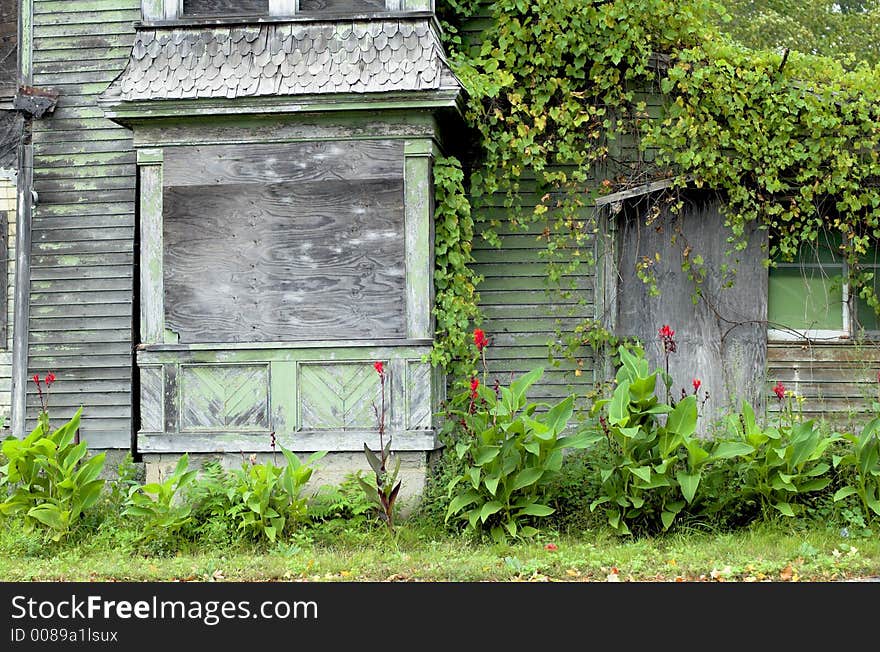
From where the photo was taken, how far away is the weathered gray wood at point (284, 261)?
9.01 meters

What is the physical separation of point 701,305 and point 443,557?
12.6ft

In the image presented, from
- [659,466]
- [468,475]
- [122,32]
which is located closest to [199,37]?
[122,32]

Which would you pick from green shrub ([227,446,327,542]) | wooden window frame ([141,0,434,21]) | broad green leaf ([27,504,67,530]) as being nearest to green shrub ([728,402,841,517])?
green shrub ([227,446,327,542])

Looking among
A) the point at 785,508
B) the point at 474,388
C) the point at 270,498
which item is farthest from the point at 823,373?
the point at 270,498

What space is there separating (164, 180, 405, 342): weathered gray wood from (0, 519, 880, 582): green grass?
1787 millimetres

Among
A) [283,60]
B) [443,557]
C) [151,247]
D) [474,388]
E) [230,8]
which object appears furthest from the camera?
[230,8]

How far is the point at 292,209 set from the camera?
909 centimetres

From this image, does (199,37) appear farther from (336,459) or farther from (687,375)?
(687,375)

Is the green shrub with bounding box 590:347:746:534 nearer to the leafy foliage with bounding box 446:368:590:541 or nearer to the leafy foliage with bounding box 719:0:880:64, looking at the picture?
the leafy foliage with bounding box 446:368:590:541

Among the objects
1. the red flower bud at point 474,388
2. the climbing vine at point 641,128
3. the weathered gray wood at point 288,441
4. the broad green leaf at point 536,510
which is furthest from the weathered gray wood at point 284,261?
the broad green leaf at point 536,510

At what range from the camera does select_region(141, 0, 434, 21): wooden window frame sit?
9.12 m

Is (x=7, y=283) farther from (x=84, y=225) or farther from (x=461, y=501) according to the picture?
(x=461, y=501)

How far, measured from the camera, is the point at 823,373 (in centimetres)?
988

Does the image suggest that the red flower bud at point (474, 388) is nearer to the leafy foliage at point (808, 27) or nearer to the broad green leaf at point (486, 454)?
the broad green leaf at point (486, 454)
